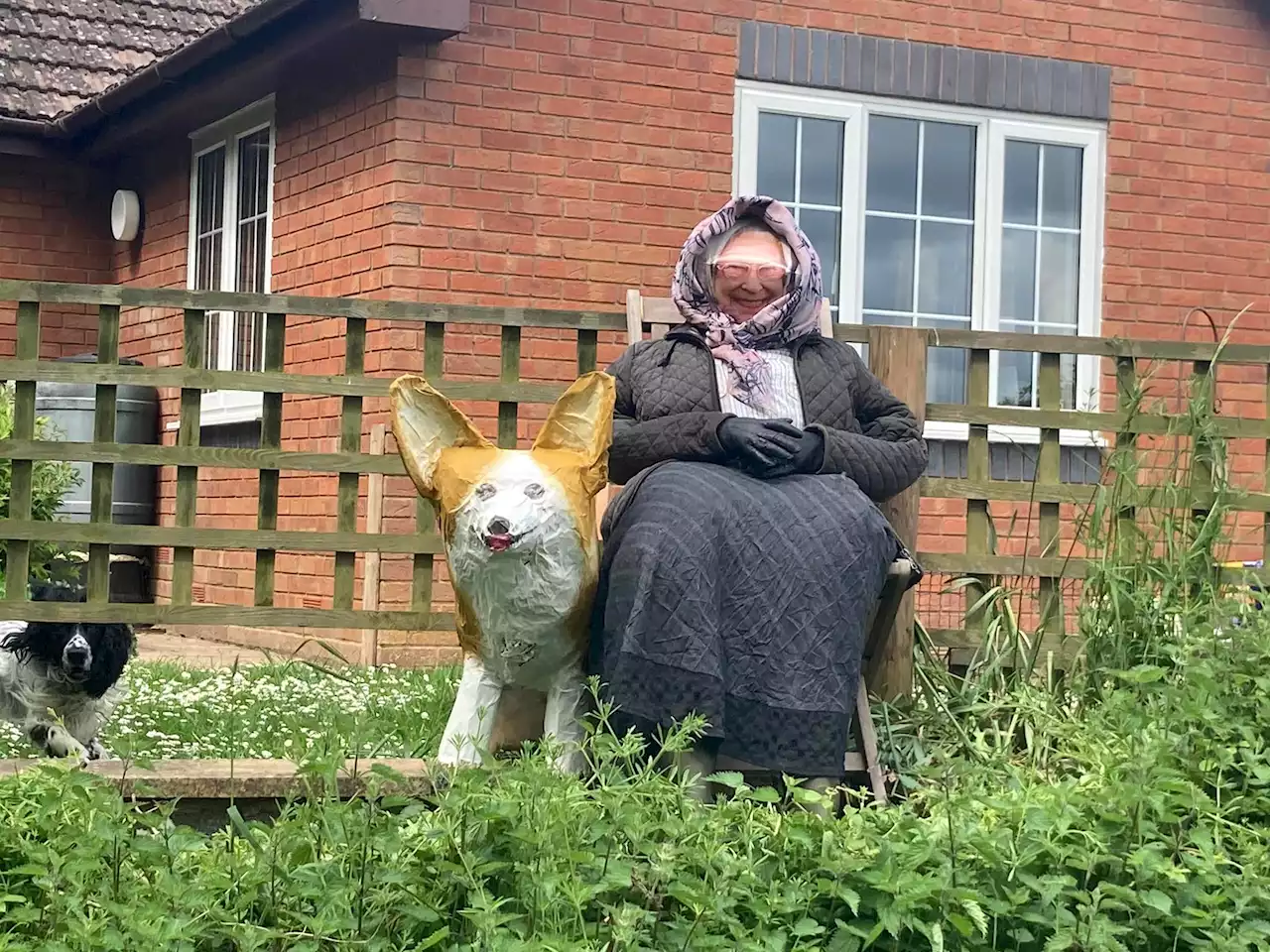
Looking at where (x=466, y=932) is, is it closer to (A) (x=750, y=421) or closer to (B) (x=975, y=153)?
(A) (x=750, y=421)

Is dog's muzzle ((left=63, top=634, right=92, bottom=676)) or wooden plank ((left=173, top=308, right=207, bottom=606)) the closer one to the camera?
dog's muzzle ((left=63, top=634, right=92, bottom=676))

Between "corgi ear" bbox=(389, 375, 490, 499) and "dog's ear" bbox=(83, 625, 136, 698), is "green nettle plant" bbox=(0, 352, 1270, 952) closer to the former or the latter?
"corgi ear" bbox=(389, 375, 490, 499)

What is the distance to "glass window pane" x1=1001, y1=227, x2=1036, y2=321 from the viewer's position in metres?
8.88

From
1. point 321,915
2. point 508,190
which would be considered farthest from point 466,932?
point 508,190

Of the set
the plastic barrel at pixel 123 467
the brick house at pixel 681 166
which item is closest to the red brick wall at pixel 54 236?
the brick house at pixel 681 166

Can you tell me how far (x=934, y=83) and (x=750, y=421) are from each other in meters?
5.18

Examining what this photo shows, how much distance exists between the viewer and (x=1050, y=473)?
5035 millimetres

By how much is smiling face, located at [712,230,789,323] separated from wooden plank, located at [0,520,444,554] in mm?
1123

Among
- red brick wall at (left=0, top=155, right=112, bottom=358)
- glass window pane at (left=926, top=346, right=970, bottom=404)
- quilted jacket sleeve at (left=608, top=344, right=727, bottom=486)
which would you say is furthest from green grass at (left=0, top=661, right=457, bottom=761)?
red brick wall at (left=0, top=155, right=112, bottom=358)

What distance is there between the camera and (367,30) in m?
7.60

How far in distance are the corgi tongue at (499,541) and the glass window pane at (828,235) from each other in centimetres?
531

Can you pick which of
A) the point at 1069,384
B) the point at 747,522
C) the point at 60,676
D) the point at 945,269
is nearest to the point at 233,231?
the point at 945,269

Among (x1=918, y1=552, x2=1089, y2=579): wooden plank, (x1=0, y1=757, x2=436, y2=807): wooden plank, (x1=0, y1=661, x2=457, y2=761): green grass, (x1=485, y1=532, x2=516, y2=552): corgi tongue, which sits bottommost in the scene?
(x1=0, y1=661, x2=457, y2=761): green grass

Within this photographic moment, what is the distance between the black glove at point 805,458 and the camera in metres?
3.89
